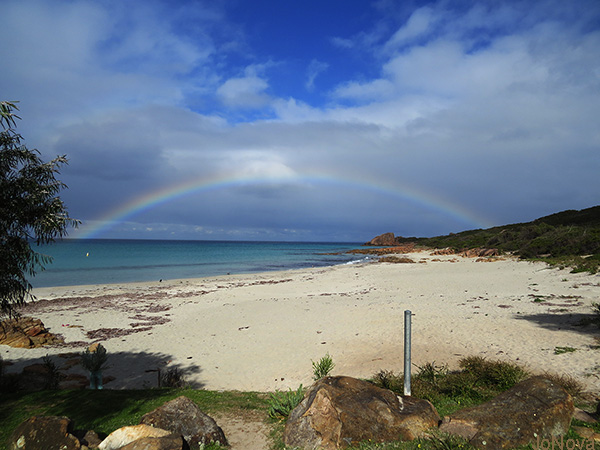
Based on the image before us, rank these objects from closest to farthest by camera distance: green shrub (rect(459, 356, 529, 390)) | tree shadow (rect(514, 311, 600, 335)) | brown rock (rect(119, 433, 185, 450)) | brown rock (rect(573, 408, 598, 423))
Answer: brown rock (rect(119, 433, 185, 450)) → brown rock (rect(573, 408, 598, 423)) → green shrub (rect(459, 356, 529, 390)) → tree shadow (rect(514, 311, 600, 335))

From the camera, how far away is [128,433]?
532cm

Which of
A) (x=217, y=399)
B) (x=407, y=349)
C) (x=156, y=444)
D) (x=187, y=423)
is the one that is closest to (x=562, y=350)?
(x=407, y=349)

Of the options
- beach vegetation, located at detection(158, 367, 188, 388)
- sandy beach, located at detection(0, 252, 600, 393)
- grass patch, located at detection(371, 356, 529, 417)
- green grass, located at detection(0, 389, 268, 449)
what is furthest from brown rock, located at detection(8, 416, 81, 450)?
grass patch, located at detection(371, 356, 529, 417)

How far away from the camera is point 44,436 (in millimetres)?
5078

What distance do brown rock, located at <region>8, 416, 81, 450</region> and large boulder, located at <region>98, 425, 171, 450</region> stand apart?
41 cm

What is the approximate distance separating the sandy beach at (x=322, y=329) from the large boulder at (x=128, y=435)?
17.2ft

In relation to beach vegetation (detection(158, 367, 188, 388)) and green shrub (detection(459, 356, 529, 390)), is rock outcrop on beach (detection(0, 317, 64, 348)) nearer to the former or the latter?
beach vegetation (detection(158, 367, 188, 388))

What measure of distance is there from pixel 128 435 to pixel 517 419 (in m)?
5.92

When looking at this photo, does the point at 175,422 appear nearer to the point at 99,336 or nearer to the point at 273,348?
the point at 273,348

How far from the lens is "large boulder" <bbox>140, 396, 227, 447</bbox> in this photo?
5764 millimetres

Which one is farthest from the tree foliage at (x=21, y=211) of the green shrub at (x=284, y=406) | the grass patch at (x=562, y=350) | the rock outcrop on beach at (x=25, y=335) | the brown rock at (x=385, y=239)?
the brown rock at (x=385, y=239)

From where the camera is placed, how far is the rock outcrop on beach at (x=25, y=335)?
14.9 meters

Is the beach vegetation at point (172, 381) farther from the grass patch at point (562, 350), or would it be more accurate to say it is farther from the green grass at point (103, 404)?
the grass patch at point (562, 350)

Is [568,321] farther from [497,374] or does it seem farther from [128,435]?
[128,435]
